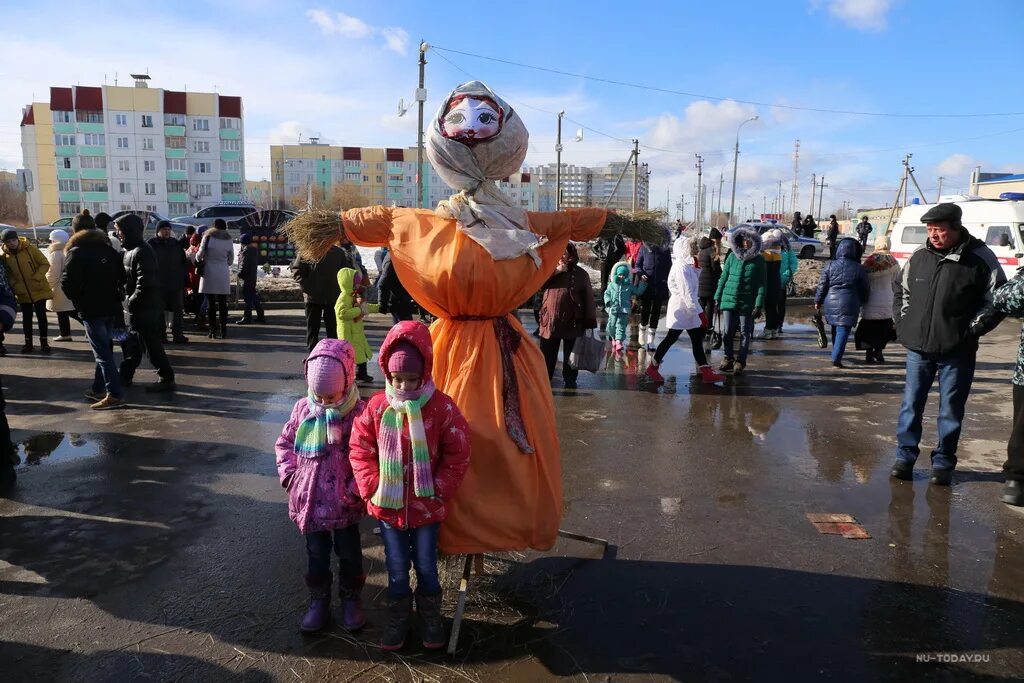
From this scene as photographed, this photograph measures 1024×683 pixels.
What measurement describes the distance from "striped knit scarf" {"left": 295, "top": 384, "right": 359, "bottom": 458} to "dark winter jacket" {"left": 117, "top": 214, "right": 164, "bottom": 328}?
16.6 ft

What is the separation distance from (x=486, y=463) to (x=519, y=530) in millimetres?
334

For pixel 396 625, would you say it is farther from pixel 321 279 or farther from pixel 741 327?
pixel 741 327

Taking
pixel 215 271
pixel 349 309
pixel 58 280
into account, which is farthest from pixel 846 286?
pixel 58 280

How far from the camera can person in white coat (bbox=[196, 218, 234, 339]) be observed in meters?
10.5

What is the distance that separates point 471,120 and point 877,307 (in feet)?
25.8

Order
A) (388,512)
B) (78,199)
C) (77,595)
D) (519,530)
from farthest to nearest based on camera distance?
(78,199), (77,595), (519,530), (388,512)

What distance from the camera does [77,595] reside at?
323 cm

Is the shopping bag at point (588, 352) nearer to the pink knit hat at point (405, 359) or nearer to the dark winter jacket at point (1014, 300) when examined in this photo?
the dark winter jacket at point (1014, 300)

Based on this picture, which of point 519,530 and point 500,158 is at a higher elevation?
point 500,158

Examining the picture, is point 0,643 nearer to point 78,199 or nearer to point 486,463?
point 486,463

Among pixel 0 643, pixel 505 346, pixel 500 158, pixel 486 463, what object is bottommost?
pixel 0 643

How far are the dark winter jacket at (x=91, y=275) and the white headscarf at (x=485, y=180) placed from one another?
463 centimetres

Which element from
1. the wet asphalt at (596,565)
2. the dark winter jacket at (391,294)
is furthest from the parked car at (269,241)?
the wet asphalt at (596,565)

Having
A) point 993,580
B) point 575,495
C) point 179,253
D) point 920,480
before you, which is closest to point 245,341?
point 179,253
